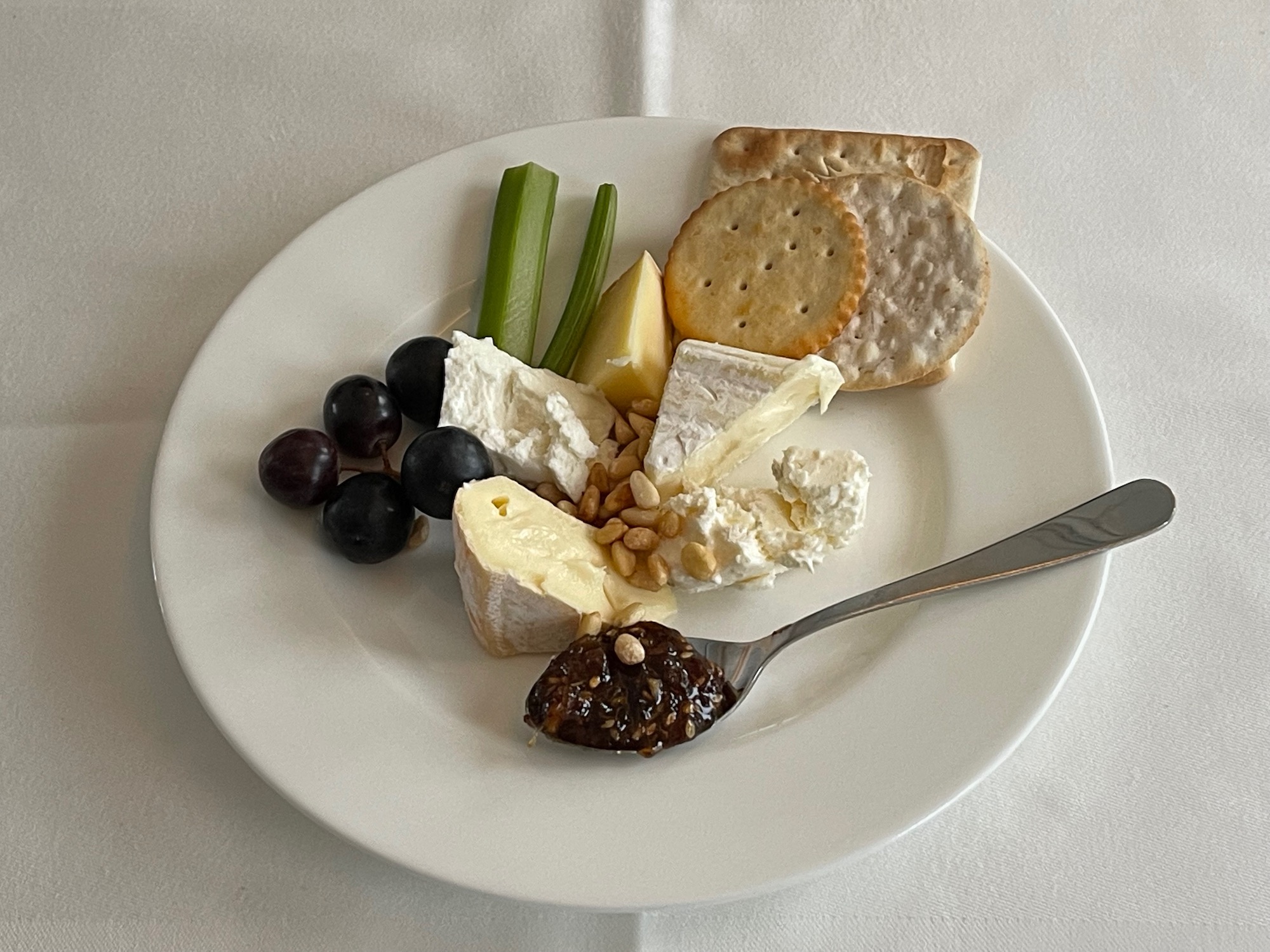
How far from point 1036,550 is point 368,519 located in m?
0.89

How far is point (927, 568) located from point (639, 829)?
550 mm

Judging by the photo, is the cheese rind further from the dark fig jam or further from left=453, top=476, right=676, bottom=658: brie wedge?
the dark fig jam

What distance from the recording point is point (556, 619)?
4.70 ft

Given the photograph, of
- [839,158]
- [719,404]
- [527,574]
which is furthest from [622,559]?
[839,158]

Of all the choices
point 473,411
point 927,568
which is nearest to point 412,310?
point 473,411

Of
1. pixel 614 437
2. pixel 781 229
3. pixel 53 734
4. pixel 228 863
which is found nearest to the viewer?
pixel 228 863

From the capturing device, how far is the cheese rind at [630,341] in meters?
1.65

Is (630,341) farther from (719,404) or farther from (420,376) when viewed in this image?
(420,376)

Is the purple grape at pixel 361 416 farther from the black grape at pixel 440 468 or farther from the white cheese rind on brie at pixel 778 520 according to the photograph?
the white cheese rind on brie at pixel 778 520

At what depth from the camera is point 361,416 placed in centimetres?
157

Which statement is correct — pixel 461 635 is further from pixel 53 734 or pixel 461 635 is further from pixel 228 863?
pixel 53 734

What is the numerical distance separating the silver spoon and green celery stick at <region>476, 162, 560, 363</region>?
1.93 feet

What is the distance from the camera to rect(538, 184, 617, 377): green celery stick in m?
1.74

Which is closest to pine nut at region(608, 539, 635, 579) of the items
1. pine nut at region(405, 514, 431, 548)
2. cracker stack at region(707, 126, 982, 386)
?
pine nut at region(405, 514, 431, 548)
